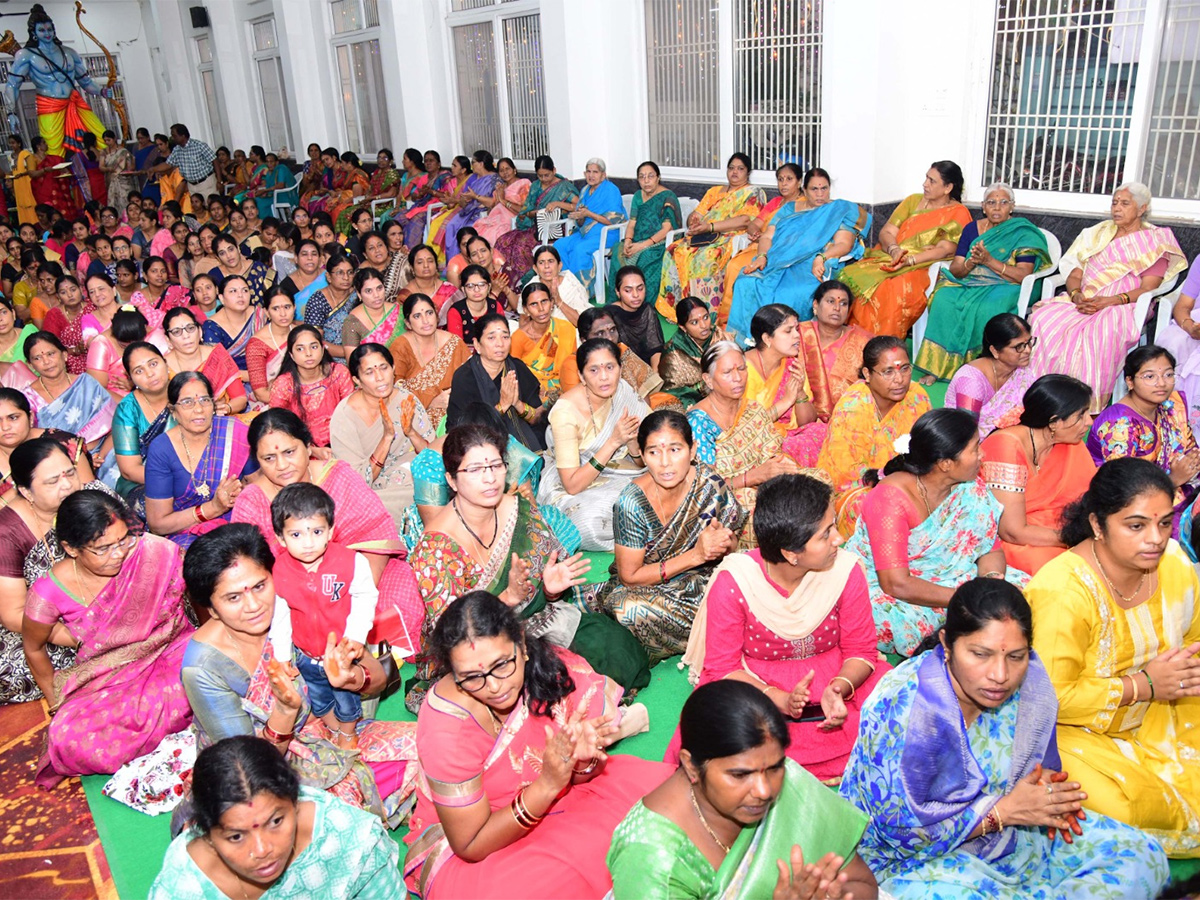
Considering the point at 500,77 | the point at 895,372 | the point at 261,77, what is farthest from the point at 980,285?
the point at 261,77

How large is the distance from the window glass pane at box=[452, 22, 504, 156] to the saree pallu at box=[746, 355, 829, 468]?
23.0 ft

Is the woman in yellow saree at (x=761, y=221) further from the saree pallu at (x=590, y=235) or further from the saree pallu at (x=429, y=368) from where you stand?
the saree pallu at (x=429, y=368)

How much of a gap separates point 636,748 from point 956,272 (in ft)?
12.8

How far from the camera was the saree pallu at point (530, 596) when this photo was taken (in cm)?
273

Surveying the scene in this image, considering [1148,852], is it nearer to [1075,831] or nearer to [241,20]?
[1075,831]

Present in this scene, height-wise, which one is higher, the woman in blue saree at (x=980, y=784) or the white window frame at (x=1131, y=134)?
the white window frame at (x=1131, y=134)

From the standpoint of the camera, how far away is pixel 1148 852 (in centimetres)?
189

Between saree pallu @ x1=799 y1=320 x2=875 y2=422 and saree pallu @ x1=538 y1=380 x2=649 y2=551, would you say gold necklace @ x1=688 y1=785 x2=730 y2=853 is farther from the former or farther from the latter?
saree pallu @ x1=799 y1=320 x2=875 y2=422

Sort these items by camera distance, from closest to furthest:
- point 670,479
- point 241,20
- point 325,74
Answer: point 670,479 → point 325,74 → point 241,20

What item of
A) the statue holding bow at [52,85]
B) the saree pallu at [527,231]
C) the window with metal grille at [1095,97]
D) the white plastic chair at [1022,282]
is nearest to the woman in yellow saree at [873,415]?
the white plastic chair at [1022,282]

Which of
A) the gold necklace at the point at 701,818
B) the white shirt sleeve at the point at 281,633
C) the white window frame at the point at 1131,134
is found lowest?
the white shirt sleeve at the point at 281,633

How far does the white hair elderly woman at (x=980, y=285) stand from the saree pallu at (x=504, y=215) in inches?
173

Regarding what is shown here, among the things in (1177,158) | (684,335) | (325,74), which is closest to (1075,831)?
(684,335)

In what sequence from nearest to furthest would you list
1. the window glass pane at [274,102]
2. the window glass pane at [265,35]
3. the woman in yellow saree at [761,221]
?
1. the woman in yellow saree at [761,221]
2. the window glass pane at [265,35]
3. the window glass pane at [274,102]
